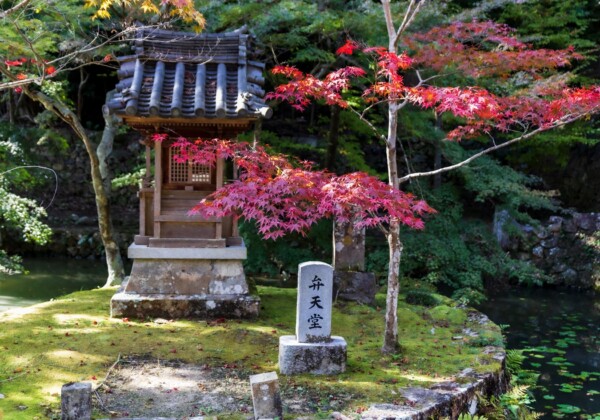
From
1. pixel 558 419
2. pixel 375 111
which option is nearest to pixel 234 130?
pixel 558 419

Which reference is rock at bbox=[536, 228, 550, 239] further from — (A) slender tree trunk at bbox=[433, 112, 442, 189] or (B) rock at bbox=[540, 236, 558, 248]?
(A) slender tree trunk at bbox=[433, 112, 442, 189]

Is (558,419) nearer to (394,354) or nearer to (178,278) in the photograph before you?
(394,354)

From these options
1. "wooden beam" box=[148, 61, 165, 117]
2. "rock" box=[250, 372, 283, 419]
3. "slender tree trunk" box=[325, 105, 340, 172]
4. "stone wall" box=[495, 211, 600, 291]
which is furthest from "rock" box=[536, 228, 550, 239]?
"rock" box=[250, 372, 283, 419]

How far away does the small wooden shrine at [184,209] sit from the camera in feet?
30.5

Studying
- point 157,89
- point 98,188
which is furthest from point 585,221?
point 157,89

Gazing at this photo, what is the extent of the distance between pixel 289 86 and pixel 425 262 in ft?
30.0

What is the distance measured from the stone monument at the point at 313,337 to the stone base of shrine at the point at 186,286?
2.37 meters

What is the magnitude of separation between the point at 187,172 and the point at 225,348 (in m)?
3.12

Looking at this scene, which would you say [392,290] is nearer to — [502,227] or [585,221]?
[502,227]

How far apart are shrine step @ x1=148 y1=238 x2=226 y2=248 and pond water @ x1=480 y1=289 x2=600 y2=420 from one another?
558cm

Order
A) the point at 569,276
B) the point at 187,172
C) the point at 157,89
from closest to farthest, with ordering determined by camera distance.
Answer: the point at 157,89, the point at 187,172, the point at 569,276

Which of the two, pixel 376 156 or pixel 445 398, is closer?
pixel 445 398

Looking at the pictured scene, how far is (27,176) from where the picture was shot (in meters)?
12.0

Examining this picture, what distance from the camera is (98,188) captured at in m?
11.7
